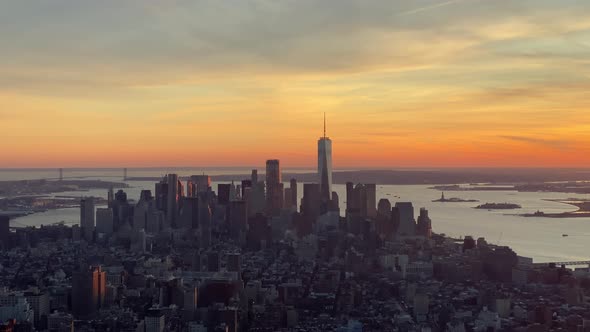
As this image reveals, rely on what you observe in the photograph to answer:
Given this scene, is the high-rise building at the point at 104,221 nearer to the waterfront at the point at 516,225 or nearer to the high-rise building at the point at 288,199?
the waterfront at the point at 516,225

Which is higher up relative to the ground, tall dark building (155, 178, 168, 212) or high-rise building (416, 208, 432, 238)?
tall dark building (155, 178, 168, 212)

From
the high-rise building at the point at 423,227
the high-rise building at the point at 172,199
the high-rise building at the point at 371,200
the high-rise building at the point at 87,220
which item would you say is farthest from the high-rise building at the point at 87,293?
the high-rise building at the point at 371,200

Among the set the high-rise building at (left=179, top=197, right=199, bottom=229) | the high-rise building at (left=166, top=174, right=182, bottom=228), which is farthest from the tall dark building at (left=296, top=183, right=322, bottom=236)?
the high-rise building at (left=166, top=174, right=182, bottom=228)

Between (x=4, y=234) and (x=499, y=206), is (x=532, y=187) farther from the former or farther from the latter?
→ (x=4, y=234)

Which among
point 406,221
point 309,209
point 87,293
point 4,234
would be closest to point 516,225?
point 406,221

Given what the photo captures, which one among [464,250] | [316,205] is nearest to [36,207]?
[316,205]

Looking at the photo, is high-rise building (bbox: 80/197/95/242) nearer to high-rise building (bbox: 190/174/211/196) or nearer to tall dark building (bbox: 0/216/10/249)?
tall dark building (bbox: 0/216/10/249)

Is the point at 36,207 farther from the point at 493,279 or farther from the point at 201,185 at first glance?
the point at 493,279
